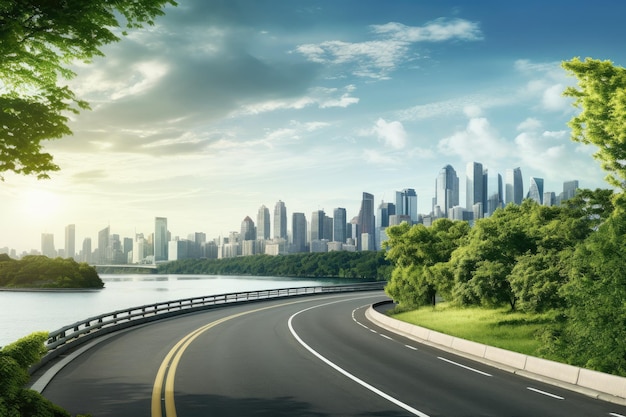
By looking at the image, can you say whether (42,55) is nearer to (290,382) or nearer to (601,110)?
(290,382)

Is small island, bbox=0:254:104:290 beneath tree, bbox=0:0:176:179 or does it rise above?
beneath

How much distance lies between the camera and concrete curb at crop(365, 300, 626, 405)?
14.8 meters

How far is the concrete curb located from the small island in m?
133

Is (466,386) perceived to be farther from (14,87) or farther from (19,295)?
(19,295)

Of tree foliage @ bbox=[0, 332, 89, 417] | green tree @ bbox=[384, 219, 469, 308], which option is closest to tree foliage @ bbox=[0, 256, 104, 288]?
green tree @ bbox=[384, 219, 469, 308]

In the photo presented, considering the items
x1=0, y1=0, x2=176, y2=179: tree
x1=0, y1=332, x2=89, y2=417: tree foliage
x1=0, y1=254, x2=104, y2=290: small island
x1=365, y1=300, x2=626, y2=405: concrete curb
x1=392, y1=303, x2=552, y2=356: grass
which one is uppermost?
x1=0, y1=0, x2=176, y2=179: tree

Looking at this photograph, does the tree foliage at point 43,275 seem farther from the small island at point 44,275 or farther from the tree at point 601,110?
the tree at point 601,110

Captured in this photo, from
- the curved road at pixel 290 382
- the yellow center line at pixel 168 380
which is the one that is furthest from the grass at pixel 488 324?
the yellow center line at pixel 168 380

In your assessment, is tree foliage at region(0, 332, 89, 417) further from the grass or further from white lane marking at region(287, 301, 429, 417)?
the grass

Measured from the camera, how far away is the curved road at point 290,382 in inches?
508

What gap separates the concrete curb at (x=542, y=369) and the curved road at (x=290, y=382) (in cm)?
60

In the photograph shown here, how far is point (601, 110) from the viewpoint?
98.5 feet

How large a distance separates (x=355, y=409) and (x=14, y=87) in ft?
41.9

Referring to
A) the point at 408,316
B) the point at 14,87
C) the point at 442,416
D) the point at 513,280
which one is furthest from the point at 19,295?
the point at 442,416
